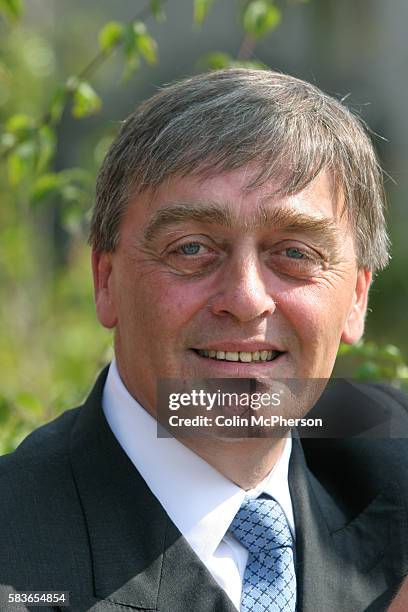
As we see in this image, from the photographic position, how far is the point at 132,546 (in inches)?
79.4

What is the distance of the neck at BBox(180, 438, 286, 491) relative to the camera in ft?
6.95

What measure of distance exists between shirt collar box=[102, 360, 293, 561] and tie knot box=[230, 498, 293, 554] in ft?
0.07

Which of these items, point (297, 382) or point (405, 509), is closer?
point (297, 382)

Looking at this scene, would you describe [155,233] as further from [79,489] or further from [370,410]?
[370,410]

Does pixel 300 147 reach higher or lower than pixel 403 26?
lower

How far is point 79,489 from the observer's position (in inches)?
81.8

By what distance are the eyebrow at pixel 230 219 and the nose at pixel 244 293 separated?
0.07 m

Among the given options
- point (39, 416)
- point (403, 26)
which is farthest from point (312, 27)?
point (39, 416)

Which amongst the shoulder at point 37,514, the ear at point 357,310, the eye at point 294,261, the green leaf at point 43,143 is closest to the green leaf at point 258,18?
the green leaf at point 43,143

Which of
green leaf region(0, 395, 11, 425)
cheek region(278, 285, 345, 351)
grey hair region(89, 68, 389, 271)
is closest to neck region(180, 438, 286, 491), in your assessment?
cheek region(278, 285, 345, 351)

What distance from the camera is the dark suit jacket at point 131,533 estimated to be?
1938 mm

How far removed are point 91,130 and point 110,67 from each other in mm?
999

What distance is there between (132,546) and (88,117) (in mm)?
8659

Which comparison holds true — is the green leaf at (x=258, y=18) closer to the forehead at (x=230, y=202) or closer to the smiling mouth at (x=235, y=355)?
the forehead at (x=230, y=202)
